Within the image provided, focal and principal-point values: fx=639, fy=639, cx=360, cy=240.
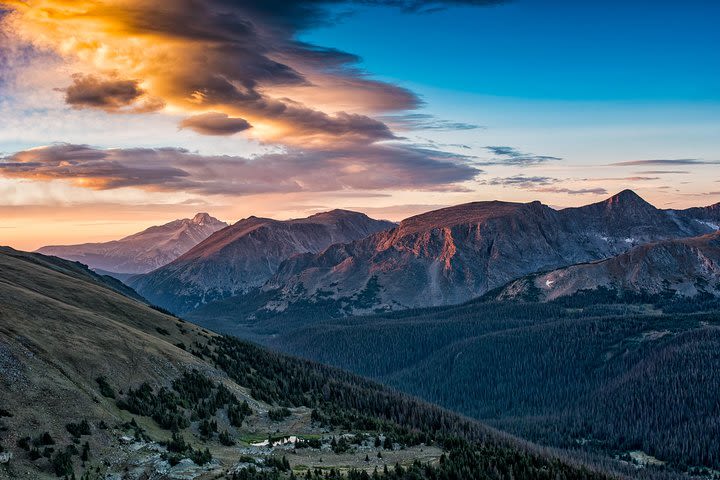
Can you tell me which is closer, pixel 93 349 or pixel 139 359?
pixel 93 349

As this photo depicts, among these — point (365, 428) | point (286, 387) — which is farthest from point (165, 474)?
point (286, 387)

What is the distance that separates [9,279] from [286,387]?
75.4 metres

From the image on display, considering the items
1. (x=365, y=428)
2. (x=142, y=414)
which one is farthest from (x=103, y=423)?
(x=365, y=428)

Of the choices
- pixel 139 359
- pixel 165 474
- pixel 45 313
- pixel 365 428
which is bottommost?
pixel 365 428

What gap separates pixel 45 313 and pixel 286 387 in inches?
2619

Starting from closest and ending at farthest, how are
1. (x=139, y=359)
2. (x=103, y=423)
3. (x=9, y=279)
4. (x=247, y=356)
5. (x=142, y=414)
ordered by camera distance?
(x=103, y=423)
(x=142, y=414)
(x=139, y=359)
(x=9, y=279)
(x=247, y=356)

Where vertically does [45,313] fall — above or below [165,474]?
above

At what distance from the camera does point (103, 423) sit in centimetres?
9862

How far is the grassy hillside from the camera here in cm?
9044

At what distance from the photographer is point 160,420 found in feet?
367

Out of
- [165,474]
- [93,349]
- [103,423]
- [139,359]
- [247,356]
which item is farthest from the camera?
[247,356]

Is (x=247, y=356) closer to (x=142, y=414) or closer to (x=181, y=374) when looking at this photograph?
(x=181, y=374)

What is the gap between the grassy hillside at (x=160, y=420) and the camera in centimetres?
9044

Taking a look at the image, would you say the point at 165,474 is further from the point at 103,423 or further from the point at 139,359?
the point at 139,359
